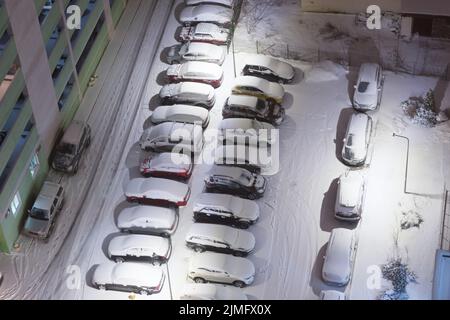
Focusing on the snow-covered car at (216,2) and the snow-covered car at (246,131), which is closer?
the snow-covered car at (246,131)

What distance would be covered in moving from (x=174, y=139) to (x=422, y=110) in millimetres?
14153

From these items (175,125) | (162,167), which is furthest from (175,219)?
(175,125)

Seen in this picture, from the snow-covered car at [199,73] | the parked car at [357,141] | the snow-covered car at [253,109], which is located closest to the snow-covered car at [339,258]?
the parked car at [357,141]

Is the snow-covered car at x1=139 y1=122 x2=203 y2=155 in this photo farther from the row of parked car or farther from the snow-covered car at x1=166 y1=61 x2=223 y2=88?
the row of parked car

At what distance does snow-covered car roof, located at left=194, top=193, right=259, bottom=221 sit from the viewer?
1667 inches

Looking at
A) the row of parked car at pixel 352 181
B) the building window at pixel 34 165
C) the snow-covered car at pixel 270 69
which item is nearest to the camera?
the row of parked car at pixel 352 181

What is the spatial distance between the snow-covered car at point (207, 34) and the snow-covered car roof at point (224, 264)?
16.5 meters

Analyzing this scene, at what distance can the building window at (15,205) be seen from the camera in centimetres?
4160

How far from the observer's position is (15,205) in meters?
42.1

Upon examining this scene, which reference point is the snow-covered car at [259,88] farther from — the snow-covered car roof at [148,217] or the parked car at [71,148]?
the snow-covered car roof at [148,217]

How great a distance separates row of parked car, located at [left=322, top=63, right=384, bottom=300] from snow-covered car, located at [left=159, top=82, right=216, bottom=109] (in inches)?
326

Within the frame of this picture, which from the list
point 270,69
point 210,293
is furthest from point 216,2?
point 210,293

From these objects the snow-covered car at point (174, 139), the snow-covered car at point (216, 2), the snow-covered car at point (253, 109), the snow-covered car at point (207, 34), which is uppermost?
the snow-covered car at point (216, 2)

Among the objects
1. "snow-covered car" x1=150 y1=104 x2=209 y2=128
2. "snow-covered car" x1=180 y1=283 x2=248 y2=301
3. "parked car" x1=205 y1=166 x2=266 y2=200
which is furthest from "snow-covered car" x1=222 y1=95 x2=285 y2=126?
"snow-covered car" x1=180 y1=283 x2=248 y2=301
